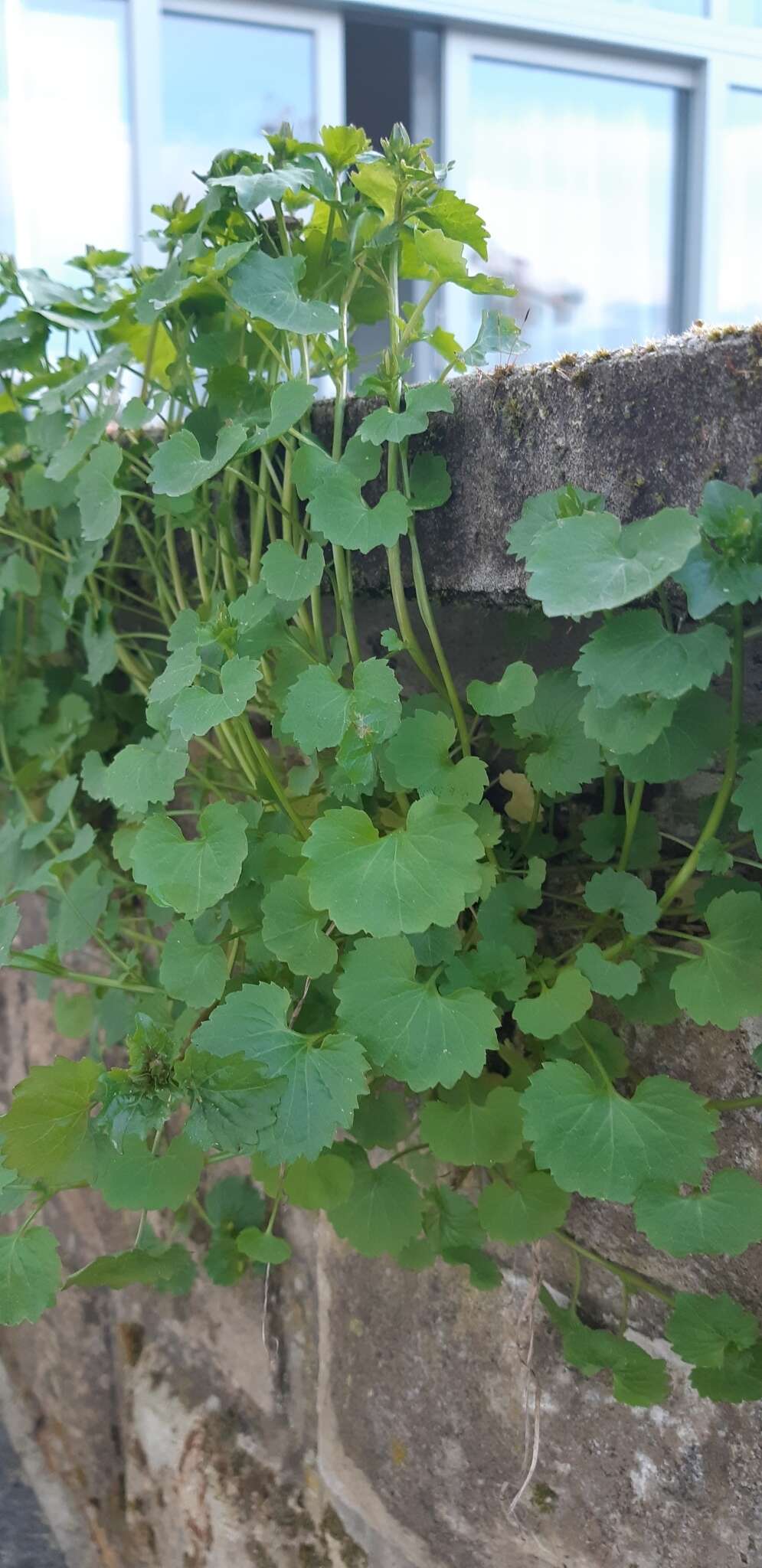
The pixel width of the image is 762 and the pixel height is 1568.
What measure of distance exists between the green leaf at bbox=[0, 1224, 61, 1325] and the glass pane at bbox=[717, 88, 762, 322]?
381cm

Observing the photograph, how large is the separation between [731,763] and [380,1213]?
45 cm

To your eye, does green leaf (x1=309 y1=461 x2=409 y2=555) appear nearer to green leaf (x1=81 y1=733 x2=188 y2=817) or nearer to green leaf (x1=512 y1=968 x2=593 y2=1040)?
green leaf (x1=81 y1=733 x2=188 y2=817)

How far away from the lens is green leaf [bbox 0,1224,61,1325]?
2.44ft

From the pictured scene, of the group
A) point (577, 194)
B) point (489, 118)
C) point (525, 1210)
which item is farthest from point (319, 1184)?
point (577, 194)

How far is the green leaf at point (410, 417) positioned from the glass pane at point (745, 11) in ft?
12.8

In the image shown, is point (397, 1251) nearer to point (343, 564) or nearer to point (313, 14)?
point (343, 564)

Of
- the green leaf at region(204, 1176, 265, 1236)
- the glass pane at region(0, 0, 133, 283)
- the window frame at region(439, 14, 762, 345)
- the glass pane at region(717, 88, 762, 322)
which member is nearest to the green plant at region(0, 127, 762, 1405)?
the green leaf at region(204, 1176, 265, 1236)

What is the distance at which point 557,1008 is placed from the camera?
2.34 feet

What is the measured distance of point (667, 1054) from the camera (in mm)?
829

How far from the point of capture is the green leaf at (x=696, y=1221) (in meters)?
0.64

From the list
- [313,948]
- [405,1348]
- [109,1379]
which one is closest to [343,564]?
[313,948]

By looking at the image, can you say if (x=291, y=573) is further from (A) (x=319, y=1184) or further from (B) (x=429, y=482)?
(A) (x=319, y=1184)

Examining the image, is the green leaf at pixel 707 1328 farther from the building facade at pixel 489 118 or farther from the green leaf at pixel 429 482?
the building facade at pixel 489 118

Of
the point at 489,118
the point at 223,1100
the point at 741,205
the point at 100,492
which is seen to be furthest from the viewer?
the point at 741,205
